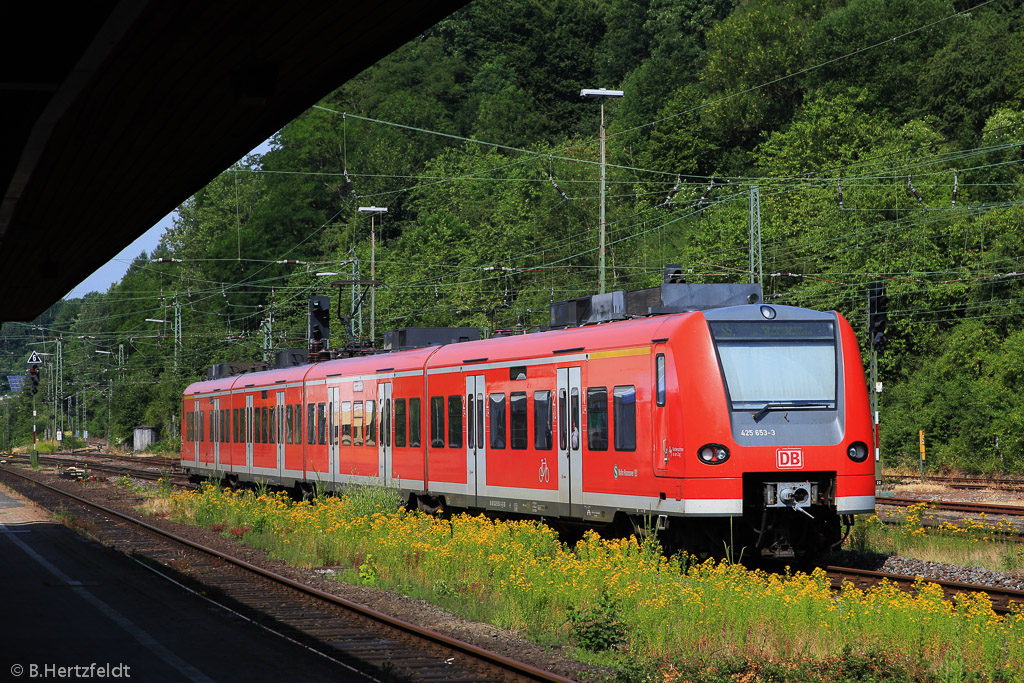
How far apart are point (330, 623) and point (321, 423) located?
48.9ft

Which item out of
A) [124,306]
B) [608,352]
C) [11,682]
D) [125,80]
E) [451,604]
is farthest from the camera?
[124,306]

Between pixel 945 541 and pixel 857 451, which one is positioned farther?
pixel 945 541

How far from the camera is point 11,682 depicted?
386 inches

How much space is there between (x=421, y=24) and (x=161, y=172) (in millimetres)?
4332

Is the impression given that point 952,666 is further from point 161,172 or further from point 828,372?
point 161,172

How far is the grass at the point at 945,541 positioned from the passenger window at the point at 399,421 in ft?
27.0

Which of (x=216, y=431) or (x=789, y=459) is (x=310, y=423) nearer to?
(x=216, y=431)

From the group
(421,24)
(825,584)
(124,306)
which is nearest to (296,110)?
(421,24)

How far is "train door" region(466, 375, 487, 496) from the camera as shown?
19.6 metres

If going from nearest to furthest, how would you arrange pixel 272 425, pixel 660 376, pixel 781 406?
pixel 781 406 < pixel 660 376 < pixel 272 425

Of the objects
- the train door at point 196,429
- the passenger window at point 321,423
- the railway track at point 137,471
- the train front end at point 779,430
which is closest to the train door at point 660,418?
the train front end at point 779,430

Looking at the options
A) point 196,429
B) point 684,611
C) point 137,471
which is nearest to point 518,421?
point 684,611

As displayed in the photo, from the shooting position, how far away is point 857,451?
1504cm

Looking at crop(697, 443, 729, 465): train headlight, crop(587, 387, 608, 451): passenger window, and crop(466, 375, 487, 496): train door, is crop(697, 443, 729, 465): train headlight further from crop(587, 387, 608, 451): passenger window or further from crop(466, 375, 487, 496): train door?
crop(466, 375, 487, 496): train door
